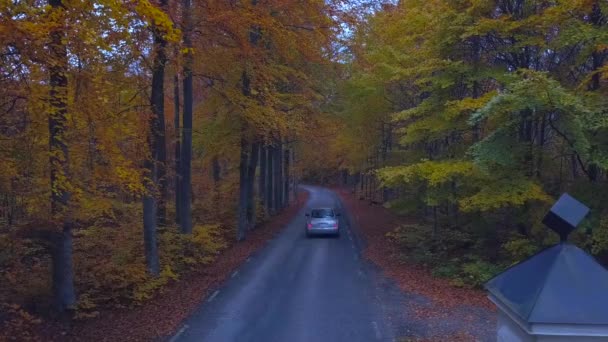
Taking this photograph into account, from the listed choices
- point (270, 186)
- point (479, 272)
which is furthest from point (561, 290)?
point (270, 186)

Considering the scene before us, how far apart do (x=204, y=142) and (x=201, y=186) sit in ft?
44.7

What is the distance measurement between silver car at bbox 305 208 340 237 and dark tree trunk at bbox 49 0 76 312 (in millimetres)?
18145

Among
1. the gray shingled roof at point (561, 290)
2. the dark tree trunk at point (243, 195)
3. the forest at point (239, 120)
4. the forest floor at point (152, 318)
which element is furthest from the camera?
the dark tree trunk at point (243, 195)

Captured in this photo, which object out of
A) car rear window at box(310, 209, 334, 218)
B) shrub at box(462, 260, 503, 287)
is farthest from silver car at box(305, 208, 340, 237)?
shrub at box(462, 260, 503, 287)

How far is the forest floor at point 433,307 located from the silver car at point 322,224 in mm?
5910

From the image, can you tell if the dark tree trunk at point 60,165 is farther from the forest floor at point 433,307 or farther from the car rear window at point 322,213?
the car rear window at point 322,213

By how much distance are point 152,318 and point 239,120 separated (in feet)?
42.1

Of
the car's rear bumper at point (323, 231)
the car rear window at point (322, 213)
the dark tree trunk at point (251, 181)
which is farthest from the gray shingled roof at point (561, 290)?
the car rear window at point (322, 213)

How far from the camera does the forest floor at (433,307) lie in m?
11.6

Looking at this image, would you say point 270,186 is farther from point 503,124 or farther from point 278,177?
point 503,124

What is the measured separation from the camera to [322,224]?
3016 centimetres

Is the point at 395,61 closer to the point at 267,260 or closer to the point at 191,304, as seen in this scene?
the point at 267,260

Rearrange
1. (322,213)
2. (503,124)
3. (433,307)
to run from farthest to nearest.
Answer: (322,213)
(503,124)
(433,307)

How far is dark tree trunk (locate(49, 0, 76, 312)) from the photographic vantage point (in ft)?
31.2
